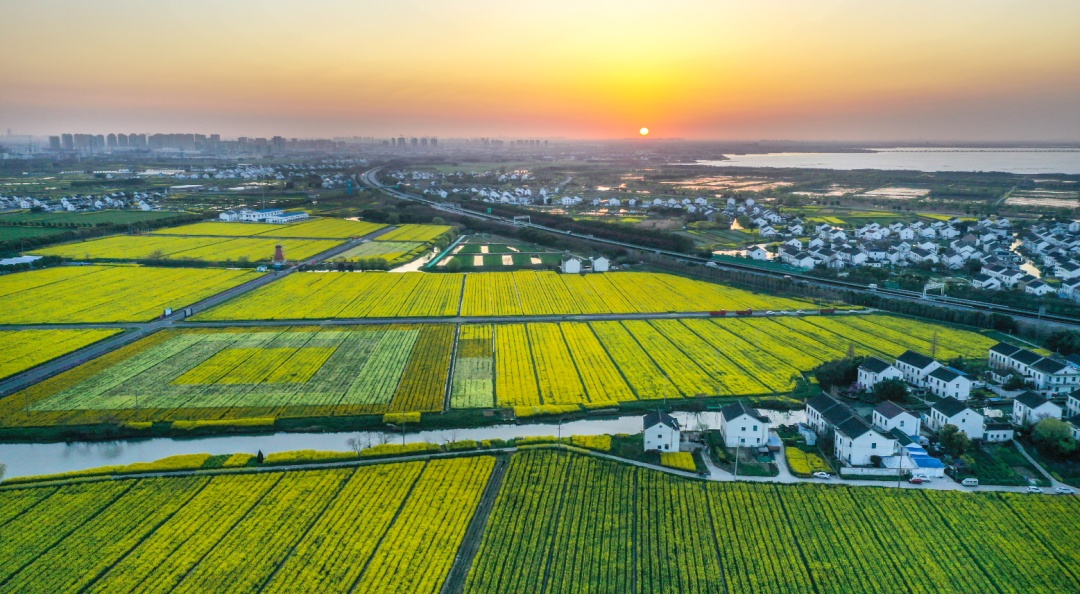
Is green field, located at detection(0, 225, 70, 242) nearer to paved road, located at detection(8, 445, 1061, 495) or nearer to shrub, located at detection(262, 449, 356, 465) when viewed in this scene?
paved road, located at detection(8, 445, 1061, 495)

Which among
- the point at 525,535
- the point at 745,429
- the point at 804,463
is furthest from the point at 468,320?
the point at 525,535

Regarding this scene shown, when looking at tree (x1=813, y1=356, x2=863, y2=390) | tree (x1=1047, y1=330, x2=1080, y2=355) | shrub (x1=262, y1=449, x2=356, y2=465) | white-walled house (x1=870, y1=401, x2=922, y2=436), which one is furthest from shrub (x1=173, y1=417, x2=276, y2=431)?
tree (x1=1047, y1=330, x2=1080, y2=355)

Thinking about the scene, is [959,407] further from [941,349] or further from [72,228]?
[72,228]

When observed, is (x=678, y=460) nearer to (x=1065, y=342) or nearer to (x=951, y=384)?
(x=951, y=384)

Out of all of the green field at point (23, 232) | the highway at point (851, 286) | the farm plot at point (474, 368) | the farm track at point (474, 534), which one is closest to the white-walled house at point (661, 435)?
the farm track at point (474, 534)

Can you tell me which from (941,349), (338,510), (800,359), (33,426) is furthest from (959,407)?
(33,426)
